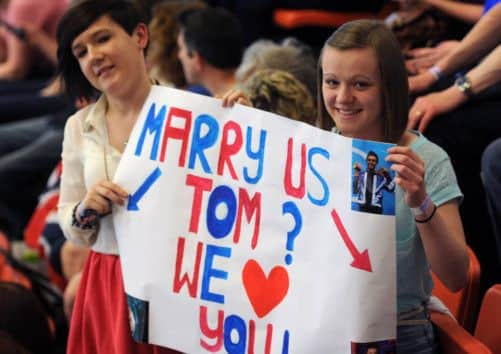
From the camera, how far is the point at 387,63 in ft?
5.31

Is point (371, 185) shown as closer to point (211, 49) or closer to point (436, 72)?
point (436, 72)

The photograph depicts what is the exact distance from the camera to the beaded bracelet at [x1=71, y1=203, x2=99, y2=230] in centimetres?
183

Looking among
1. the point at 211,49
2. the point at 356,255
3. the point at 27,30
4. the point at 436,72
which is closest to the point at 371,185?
the point at 356,255

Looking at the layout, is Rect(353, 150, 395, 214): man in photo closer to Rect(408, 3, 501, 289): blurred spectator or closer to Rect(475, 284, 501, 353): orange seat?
Rect(475, 284, 501, 353): orange seat

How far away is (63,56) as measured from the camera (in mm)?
1947

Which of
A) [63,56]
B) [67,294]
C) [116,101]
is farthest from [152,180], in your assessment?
[67,294]

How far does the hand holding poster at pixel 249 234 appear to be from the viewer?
1.52 m

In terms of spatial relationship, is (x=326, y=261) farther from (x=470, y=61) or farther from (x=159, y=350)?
(x=470, y=61)

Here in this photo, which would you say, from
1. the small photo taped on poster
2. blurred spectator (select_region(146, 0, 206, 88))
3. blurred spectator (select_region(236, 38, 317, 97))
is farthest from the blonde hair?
blurred spectator (select_region(146, 0, 206, 88))

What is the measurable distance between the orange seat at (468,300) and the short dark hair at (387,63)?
41 cm

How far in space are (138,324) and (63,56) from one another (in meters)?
0.61

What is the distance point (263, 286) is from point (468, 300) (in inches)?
21.0

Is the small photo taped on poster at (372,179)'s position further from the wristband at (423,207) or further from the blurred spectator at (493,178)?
the blurred spectator at (493,178)

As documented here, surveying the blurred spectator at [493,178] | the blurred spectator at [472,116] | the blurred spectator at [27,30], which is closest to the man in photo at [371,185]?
the blurred spectator at [493,178]
